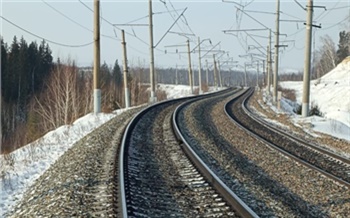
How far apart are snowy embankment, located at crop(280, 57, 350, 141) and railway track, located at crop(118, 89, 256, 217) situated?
8.31 m

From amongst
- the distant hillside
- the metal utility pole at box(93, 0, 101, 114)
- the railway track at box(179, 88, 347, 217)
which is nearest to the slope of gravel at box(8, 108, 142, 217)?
the railway track at box(179, 88, 347, 217)

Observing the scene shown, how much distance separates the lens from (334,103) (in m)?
53.2

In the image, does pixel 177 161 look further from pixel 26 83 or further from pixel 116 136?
pixel 26 83

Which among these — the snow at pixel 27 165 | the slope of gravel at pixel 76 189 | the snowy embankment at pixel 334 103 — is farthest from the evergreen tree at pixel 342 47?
the slope of gravel at pixel 76 189

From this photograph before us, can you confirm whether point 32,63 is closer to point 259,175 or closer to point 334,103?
point 334,103

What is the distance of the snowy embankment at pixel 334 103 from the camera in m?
19.1

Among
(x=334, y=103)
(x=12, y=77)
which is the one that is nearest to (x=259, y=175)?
(x=334, y=103)

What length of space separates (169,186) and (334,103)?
49.1 meters

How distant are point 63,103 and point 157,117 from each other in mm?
35546

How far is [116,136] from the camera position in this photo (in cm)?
1422

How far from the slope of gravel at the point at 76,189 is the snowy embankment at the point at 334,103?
9.99 meters

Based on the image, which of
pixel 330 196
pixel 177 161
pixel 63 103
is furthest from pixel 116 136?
pixel 63 103

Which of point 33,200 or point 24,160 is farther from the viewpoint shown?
point 24,160

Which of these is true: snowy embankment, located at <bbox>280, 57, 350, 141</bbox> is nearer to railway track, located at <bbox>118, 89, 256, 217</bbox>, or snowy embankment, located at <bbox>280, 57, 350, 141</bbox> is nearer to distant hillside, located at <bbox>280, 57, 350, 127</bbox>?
distant hillside, located at <bbox>280, 57, 350, 127</bbox>
